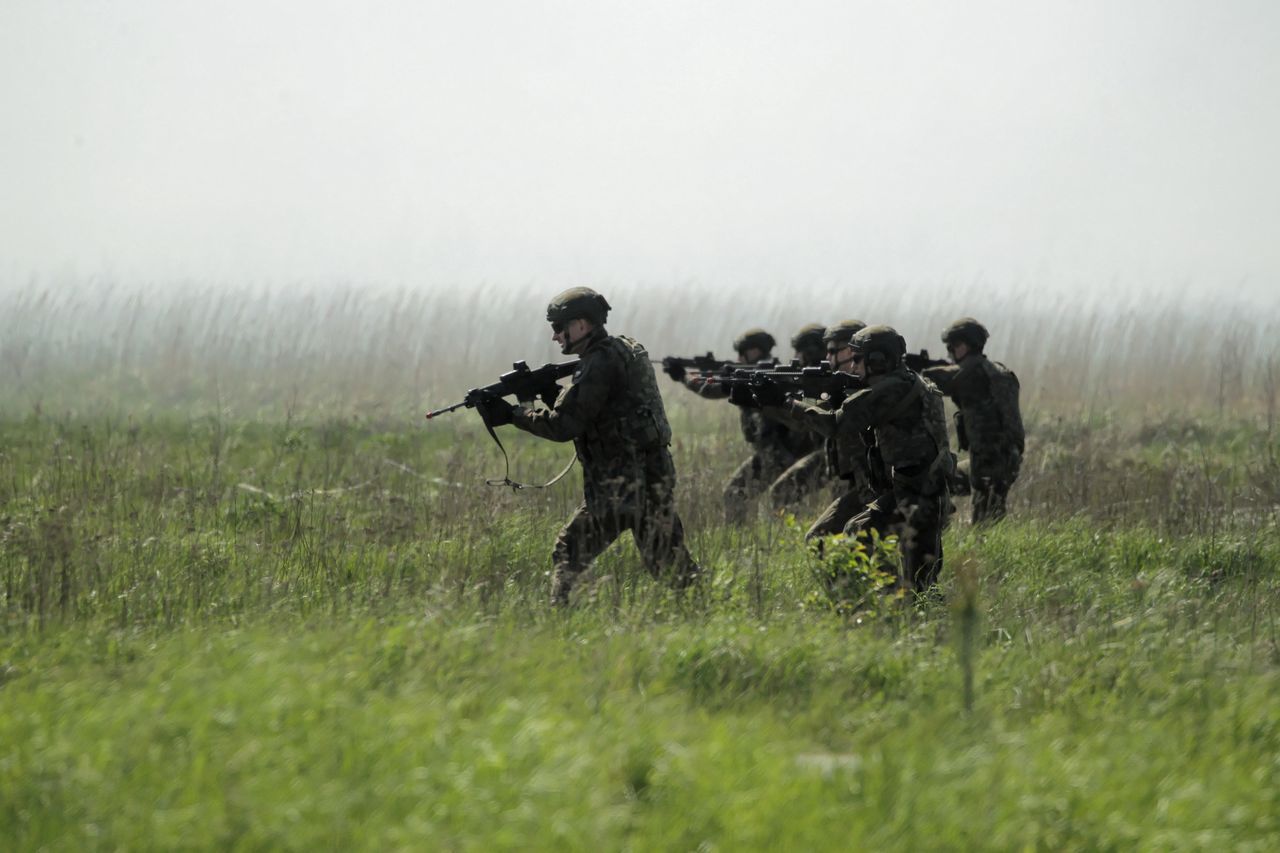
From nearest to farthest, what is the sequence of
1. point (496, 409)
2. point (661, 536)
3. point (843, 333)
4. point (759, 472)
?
point (661, 536), point (496, 409), point (843, 333), point (759, 472)

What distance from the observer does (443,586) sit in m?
5.87

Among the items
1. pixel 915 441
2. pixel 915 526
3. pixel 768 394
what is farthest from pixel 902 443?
pixel 768 394

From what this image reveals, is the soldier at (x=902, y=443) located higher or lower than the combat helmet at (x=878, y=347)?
lower

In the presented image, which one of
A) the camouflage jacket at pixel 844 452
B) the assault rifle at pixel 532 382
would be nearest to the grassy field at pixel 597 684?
the camouflage jacket at pixel 844 452

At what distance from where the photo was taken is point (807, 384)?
22.1 feet

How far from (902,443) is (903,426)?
0.09 m

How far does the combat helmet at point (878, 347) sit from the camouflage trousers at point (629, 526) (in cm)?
120

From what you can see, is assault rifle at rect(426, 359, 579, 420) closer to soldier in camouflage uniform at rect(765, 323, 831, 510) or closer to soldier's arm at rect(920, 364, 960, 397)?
soldier in camouflage uniform at rect(765, 323, 831, 510)

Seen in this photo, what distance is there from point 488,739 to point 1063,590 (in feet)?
13.2

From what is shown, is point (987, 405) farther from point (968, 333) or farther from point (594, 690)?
point (594, 690)

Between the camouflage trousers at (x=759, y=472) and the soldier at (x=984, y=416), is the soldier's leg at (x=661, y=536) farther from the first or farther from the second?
the soldier at (x=984, y=416)

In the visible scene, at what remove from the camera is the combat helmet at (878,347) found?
629 centimetres

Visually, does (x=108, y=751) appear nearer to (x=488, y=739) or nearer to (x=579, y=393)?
(x=488, y=739)

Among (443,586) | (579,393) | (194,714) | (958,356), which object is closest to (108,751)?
(194,714)
